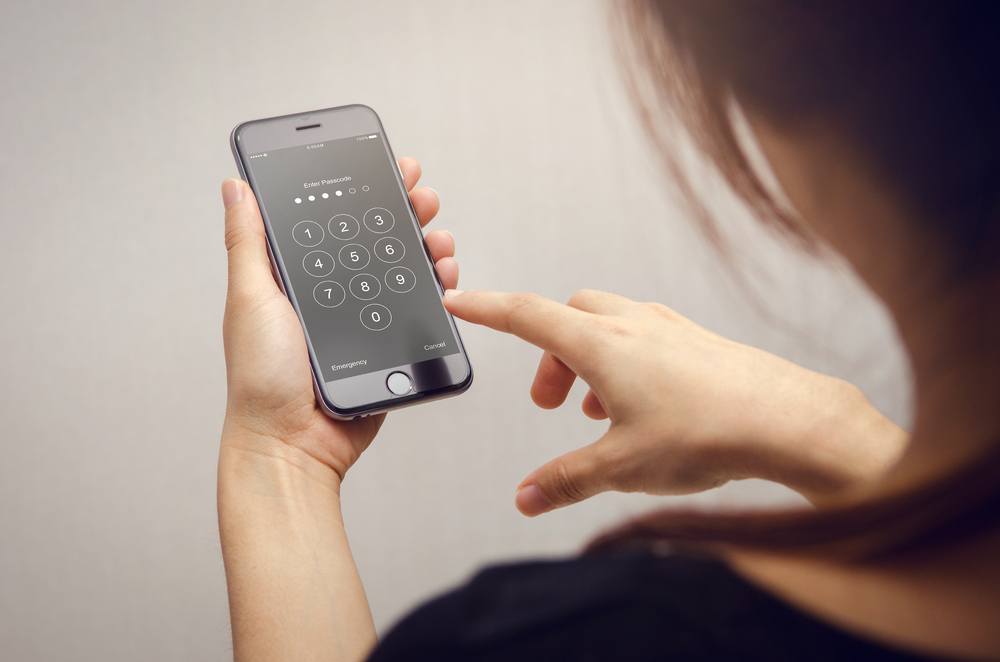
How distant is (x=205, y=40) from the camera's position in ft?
3.33

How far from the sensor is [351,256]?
2.27 ft

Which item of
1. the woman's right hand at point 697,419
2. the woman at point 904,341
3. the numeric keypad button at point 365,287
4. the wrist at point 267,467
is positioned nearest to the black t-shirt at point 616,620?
the woman at point 904,341

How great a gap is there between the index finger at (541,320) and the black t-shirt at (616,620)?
0.21 meters

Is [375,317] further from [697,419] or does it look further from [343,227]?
[697,419]

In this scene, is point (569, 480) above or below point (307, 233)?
below

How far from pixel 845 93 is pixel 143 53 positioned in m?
0.94

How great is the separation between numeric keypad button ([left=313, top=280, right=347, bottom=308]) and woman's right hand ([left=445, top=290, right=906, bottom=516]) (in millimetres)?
204

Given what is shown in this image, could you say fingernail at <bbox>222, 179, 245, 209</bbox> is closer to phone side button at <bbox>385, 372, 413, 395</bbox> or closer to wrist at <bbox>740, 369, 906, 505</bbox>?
phone side button at <bbox>385, 372, 413, 395</bbox>

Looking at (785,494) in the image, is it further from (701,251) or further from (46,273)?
(46,273)

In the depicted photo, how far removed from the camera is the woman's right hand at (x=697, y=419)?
48cm

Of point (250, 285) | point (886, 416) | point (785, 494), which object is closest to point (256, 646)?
point (250, 285)

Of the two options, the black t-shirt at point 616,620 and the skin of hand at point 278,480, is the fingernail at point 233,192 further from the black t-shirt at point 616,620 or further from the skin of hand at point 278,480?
the black t-shirt at point 616,620

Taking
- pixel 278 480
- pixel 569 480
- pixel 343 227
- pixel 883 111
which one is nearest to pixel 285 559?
pixel 278 480

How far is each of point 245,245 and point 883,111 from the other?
499 mm
